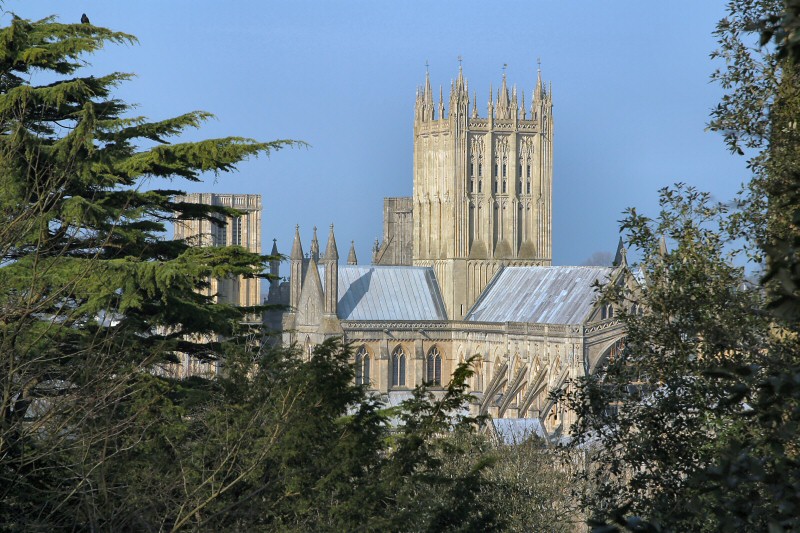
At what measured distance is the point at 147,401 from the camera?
46.4 ft

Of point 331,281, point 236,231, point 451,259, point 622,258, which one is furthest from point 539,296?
point 236,231

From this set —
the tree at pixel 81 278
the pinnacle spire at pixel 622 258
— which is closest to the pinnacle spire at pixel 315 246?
the pinnacle spire at pixel 622 258

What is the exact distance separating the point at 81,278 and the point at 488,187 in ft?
215

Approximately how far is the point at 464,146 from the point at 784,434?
70.7m

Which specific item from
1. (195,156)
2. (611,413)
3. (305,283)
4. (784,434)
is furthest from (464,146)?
(784,434)

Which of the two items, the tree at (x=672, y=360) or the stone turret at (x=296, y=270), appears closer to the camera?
the tree at (x=672, y=360)

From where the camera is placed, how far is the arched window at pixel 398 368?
74.0m

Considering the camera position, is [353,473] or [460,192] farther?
[460,192]

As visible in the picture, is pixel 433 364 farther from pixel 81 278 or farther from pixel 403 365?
pixel 81 278

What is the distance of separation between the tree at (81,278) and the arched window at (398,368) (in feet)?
182

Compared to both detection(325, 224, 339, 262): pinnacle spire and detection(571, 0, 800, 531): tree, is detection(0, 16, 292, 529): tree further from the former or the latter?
detection(325, 224, 339, 262): pinnacle spire

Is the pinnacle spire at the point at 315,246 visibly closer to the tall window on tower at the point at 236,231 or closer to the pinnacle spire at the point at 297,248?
the pinnacle spire at the point at 297,248

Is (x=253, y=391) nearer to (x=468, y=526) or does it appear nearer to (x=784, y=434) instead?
(x=468, y=526)

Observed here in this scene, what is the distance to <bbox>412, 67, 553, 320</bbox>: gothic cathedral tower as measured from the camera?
7569 centimetres
